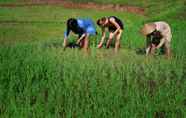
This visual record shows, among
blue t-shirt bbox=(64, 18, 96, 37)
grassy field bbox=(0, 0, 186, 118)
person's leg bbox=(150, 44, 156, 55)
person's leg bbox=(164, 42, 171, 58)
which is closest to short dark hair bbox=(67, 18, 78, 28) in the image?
blue t-shirt bbox=(64, 18, 96, 37)

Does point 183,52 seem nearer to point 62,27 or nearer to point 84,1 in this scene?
point 62,27

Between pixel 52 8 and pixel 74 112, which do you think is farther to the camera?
pixel 52 8

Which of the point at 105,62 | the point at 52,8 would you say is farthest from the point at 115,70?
the point at 52,8

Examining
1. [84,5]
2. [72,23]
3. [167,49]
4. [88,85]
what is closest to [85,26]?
[72,23]

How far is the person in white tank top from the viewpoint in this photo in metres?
9.29

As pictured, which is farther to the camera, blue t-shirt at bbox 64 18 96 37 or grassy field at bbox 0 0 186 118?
blue t-shirt at bbox 64 18 96 37

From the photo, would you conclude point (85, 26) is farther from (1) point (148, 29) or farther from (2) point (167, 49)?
(2) point (167, 49)

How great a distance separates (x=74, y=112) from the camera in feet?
18.2

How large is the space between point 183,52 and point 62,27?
8.75m

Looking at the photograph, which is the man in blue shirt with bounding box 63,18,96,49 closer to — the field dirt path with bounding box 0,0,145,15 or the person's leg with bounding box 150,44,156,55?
the person's leg with bounding box 150,44,156,55

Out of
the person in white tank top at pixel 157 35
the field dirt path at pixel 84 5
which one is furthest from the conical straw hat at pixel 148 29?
the field dirt path at pixel 84 5

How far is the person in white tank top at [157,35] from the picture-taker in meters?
9.29

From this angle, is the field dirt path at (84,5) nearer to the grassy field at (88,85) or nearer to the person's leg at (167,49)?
the person's leg at (167,49)

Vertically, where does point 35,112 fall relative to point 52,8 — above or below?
below
